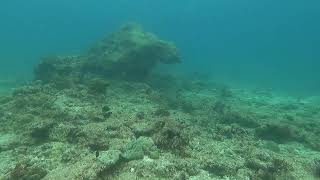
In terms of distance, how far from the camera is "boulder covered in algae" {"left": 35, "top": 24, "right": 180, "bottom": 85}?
24.0 meters

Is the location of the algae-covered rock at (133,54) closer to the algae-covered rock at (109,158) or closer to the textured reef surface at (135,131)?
the textured reef surface at (135,131)

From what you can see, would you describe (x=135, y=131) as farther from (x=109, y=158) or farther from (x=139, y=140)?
(x=109, y=158)

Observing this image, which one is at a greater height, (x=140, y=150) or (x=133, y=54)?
(x=133, y=54)

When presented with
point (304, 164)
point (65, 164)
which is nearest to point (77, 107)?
point (65, 164)

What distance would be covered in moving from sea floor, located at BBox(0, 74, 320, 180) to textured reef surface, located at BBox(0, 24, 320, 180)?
32mm

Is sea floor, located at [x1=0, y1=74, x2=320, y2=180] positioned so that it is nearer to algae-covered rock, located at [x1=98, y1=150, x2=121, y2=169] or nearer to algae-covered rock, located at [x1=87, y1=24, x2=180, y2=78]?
algae-covered rock, located at [x1=98, y1=150, x2=121, y2=169]

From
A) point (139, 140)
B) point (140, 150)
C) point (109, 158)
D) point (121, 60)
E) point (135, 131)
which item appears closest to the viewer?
point (109, 158)

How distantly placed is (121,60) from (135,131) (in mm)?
11515

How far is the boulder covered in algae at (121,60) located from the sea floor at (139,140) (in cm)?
418

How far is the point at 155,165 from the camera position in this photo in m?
10.3

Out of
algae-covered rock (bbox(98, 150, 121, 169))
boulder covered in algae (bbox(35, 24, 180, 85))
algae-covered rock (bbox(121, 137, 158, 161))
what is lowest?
algae-covered rock (bbox(98, 150, 121, 169))

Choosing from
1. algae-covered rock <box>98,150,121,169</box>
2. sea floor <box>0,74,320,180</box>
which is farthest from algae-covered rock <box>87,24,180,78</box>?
algae-covered rock <box>98,150,121,169</box>

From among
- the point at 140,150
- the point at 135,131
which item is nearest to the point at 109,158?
the point at 140,150

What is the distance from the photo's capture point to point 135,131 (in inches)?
512
